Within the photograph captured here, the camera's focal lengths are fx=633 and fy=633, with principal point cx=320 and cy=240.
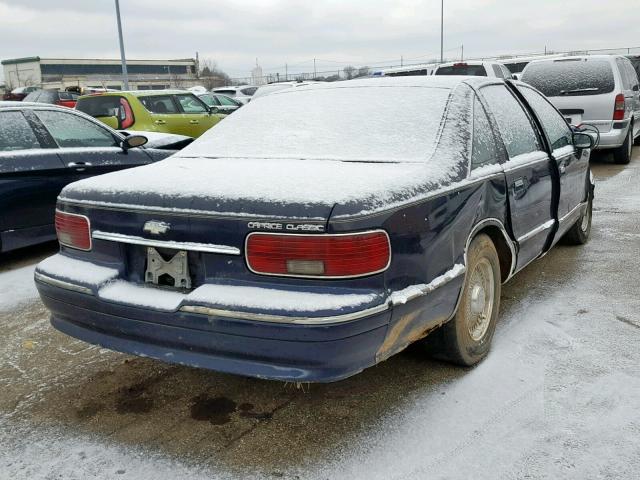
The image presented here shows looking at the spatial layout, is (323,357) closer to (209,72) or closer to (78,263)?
(78,263)

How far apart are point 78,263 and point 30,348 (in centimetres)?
112

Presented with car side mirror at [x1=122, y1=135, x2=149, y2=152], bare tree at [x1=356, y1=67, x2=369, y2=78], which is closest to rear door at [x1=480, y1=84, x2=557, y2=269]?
car side mirror at [x1=122, y1=135, x2=149, y2=152]

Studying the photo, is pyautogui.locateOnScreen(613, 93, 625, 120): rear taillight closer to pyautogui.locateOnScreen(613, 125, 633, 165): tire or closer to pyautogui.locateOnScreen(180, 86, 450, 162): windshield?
pyautogui.locateOnScreen(613, 125, 633, 165): tire

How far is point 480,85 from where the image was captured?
3.70m

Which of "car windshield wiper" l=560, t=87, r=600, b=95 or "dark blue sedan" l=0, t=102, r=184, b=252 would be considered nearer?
"dark blue sedan" l=0, t=102, r=184, b=252

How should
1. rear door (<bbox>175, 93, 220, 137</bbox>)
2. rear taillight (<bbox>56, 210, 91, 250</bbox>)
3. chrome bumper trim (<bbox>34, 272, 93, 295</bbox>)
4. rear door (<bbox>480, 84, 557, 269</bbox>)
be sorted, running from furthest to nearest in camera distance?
1. rear door (<bbox>175, 93, 220, 137</bbox>)
2. rear door (<bbox>480, 84, 557, 269</bbox>)
3. rear taillight (<bbox>56, 210, 91, 250</bbox>)
4. chrome bumper trim (<bbox>34, 272, 93, 295</bbox>)

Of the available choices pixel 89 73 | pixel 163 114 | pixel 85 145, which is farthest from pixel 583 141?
pixel 89 73

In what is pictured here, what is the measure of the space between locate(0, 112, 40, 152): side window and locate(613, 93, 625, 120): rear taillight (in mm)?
8314

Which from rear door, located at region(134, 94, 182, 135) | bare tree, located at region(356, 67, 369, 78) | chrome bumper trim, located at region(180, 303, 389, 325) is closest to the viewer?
chrome bumper trim, located at region(180, 303, 389, 325)

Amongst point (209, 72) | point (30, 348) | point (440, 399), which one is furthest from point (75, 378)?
point (209, 72)

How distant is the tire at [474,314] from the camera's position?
10.3 feet

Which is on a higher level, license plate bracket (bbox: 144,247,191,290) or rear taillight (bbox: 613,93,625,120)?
rear taillight (bbox: 613,93,625,120)

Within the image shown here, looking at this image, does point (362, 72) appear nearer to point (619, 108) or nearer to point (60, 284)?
point (619, 108)

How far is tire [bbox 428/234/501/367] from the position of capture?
313 centimetres
